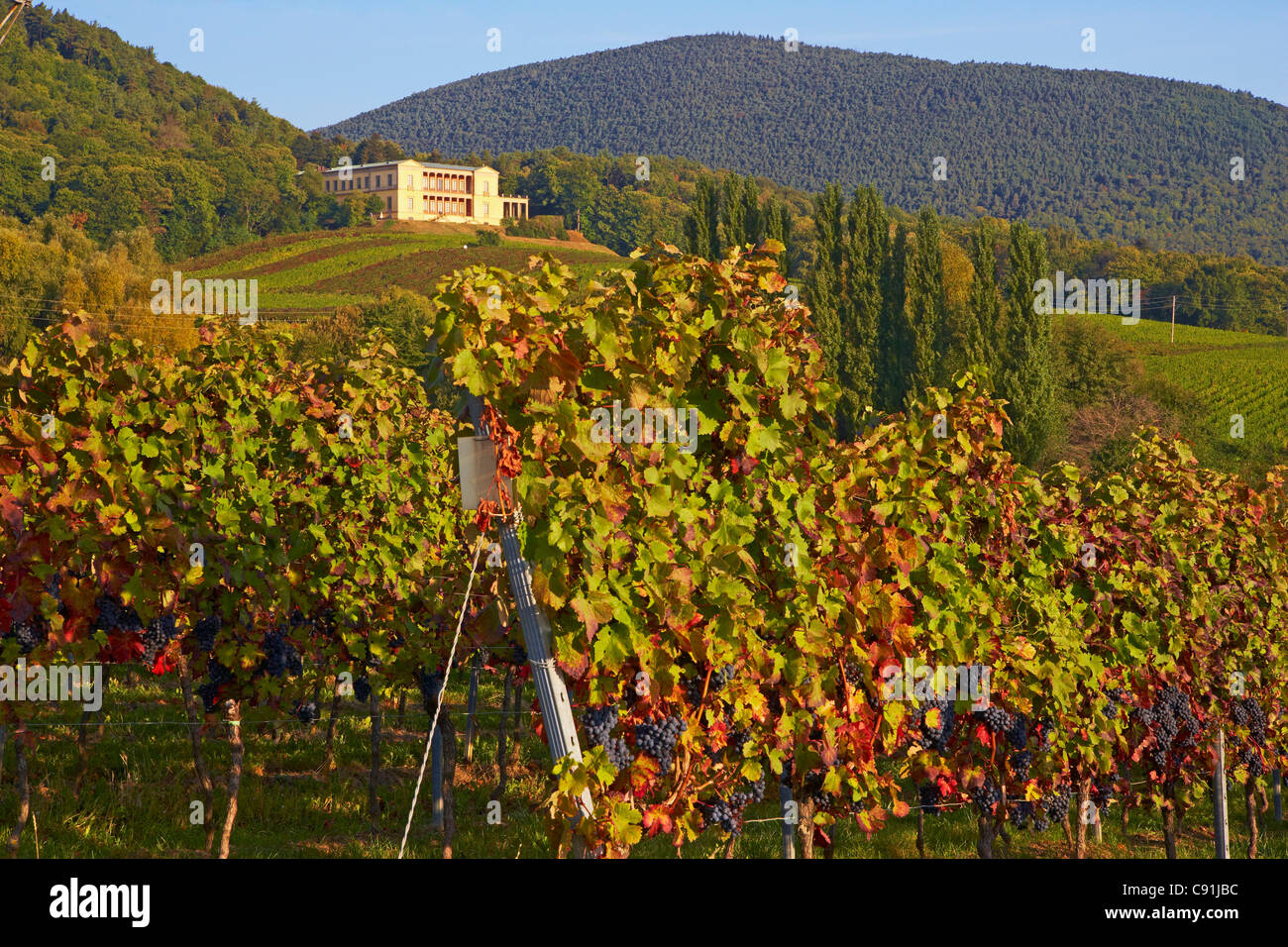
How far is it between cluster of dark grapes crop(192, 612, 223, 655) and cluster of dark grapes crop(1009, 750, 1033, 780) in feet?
16.8

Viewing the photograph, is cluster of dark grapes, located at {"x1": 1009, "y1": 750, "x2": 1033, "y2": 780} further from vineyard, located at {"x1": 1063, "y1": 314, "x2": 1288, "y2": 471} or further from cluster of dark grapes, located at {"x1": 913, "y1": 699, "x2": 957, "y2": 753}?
vineyard, located at {"x1": 1063, "y1": 314, "x2": 1288, "y2": 471}

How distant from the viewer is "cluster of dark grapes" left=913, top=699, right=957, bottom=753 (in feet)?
20.5

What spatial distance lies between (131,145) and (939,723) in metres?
140

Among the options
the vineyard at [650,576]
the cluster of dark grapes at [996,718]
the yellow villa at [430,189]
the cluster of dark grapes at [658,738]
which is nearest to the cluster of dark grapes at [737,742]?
the vineyard at [650,576]

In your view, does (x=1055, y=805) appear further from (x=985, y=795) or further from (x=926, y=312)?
(x=926, y=312)

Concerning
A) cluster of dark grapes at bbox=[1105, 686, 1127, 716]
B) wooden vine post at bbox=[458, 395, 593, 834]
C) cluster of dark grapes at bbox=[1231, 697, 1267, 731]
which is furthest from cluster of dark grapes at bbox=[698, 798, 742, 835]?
cluster of dark grapes at bbox=[1231, 697, 1267, 731]

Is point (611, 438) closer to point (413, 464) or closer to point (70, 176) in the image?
point (413, 464)

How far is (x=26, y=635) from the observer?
21.2ft

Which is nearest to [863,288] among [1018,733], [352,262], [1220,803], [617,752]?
[1220,803]

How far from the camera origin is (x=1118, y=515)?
872 cm

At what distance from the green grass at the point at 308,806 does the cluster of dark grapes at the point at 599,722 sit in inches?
129

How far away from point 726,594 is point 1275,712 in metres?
8.08

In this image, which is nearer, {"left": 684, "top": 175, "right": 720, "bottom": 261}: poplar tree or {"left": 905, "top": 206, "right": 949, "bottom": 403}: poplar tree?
{"left": 905, "top": 206, "right": 949, "bottom": 403}: poplar tree
